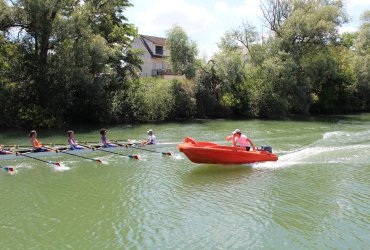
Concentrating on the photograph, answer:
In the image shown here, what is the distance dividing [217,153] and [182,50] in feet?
83.0

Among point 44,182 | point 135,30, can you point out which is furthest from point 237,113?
point 44,182

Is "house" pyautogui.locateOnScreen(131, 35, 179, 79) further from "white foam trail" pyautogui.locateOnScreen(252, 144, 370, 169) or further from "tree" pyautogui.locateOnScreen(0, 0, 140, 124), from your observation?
"white foam trail" pyautogui.locateOnScreen(252, 144, 370, 169)

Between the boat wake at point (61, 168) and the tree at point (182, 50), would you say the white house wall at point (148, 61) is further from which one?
the boat wake at point (61, 168)

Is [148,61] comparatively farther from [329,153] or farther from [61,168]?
[61,168]

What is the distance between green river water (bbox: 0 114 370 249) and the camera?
1080cm

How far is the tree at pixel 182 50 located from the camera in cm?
4175

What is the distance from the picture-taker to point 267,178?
674 inches

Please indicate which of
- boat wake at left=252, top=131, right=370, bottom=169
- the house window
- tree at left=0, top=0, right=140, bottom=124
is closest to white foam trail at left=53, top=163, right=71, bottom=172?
boat wake at left=252, top=131, right=370, bottom=169

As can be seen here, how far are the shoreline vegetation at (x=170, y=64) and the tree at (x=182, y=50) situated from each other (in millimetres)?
111

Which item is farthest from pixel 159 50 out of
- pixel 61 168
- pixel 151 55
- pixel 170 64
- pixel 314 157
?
pixel 61 168

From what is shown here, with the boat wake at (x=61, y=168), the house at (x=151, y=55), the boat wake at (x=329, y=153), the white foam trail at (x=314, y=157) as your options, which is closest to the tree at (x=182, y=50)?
the house at (x=151, y=55)

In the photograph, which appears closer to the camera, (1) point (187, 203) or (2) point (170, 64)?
(1) point (187, 203)

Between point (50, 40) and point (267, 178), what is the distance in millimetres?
24225

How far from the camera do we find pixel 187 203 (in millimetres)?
13820
